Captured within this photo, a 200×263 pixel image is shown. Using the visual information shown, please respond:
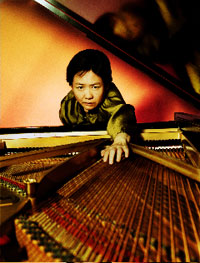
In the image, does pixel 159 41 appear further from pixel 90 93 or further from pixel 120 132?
pixel 120 132

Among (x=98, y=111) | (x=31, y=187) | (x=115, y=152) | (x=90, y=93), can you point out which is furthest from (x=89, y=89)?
(x=31, y=187)

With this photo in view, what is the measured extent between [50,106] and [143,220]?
9.39 feet

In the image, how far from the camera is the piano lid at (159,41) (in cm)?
298

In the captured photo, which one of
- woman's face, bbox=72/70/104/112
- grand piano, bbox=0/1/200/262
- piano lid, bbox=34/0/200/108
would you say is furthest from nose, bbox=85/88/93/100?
grand piano, bbox=0/1/200/262

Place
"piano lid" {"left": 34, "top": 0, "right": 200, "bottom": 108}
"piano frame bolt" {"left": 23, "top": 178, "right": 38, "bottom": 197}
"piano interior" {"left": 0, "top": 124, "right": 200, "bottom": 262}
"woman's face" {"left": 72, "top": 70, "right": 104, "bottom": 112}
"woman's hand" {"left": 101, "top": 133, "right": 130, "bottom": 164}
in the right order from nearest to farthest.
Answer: "piano interior" {"left": 0, "top": 124, "right": 200, "bottom": 262} → "piano frame bolt" {"left": 23, "top": 178, "right": 38, "bottom": 197} → "woman's hand" {"left": 101, "top": 133, "right": 130, "bottom": 164} → "piano lid" {"left": 34, "top": 0, "right": 200, "bottom": 108} → "woman's face" {"left": 72, "top": 70, "right": 104, "bottom": 112}

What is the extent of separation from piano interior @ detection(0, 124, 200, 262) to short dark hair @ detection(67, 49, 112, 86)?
1849mm

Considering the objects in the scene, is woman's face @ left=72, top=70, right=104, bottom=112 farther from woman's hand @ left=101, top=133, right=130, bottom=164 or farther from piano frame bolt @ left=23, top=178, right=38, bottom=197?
piano frame bolt @ left=23, top=178, right=38, bottom=197

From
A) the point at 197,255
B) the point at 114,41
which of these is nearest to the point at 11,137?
the point at 114,41

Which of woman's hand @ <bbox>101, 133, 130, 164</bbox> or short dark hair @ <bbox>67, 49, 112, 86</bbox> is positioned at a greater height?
short dark hair @ <bbox>67, 49, 112, 86</bbox>

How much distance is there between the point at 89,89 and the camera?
3297 mm

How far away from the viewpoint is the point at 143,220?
3.33ft

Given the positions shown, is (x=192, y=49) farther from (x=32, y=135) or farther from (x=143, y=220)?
(x=143, y=220)

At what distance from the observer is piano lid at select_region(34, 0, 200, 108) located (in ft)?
9.78

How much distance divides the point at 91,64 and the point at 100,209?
263 cm
